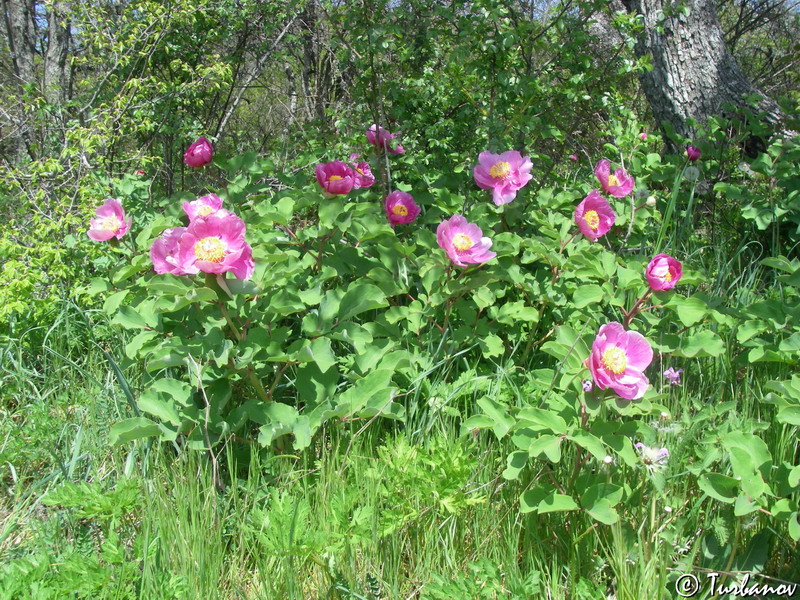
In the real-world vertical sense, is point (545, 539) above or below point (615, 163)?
below

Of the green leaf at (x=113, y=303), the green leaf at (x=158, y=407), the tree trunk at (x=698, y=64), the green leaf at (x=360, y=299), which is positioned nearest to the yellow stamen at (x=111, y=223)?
the green leaf at (x=113, y=303)

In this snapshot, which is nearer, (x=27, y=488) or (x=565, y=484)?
(x=565, y=484)

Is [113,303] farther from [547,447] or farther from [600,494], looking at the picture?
[600,494]

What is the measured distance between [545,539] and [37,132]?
3661mm

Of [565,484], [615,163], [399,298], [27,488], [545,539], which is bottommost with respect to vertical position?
[27,488]

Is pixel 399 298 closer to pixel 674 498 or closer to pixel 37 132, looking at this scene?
pixel 674 498

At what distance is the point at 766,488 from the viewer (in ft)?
4.68

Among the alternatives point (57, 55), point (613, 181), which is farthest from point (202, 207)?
point (57, 55)

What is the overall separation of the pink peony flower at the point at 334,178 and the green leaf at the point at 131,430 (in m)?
0.94

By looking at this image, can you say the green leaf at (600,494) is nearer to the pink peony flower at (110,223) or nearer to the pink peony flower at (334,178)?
the pink peony flower at (334,178)

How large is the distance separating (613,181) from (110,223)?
6.07 ft

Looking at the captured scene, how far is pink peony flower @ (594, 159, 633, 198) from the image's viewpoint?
8.21 feet

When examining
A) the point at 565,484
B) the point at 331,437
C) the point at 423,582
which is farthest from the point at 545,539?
the point at 331,437

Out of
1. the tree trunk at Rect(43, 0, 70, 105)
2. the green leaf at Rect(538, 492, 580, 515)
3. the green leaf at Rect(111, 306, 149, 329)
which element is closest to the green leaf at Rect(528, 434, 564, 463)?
the green leaf at Rect(538, 492, 580, 515)
